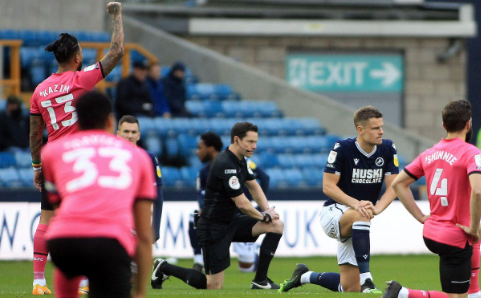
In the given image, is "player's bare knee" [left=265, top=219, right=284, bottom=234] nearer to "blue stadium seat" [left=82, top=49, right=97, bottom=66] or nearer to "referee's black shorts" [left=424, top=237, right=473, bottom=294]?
"referee's black shorts" [left=424, top=237, right=473, bottom=294]

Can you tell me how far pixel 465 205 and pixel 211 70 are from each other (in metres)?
13.2

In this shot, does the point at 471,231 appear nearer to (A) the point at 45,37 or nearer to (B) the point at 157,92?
(B) the point at 157,92

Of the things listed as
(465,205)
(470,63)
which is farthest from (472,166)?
(470,63)

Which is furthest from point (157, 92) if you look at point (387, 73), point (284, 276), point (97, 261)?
point (97, 261)

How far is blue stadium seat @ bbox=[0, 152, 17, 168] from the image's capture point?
13430 mm

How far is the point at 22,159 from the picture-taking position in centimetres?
1354

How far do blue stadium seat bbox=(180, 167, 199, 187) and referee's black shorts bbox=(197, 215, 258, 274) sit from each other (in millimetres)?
6212

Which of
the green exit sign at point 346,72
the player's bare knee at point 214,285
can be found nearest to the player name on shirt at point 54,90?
the player's bare knee at point 214,285

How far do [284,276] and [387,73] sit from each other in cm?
1182

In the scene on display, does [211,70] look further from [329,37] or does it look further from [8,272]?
[8,272]

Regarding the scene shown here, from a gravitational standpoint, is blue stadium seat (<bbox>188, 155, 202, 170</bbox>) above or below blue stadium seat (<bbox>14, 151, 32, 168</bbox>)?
below

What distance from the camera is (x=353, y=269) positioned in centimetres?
706

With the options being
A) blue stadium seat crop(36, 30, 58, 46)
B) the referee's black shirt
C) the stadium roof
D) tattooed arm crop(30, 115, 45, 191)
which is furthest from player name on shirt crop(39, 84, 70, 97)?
the stadium roof

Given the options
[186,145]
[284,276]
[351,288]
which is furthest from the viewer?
[186,145]
